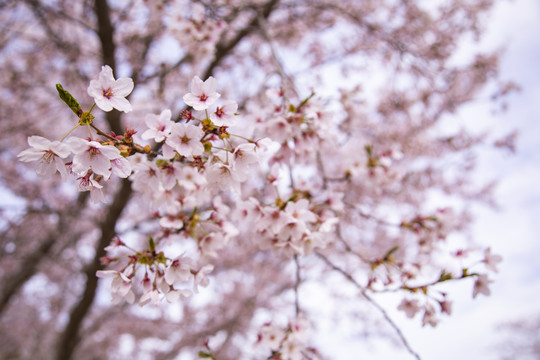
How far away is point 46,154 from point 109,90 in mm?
335

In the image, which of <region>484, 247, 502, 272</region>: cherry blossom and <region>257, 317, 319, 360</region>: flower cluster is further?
<region>484, 247, 502, 272</region>: cherry blossom

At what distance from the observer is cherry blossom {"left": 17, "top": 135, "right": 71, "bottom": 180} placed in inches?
44.2

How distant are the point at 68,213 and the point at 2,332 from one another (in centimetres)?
754

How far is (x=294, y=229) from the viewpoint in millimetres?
1630

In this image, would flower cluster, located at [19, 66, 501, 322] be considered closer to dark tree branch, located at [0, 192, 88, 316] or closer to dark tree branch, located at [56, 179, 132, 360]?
dark tree branch, located at [56, 179, 132, 360]

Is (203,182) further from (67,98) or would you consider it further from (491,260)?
(491,260)

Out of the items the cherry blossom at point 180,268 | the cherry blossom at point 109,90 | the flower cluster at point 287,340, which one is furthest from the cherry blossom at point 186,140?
the flower cluster at point 287,340

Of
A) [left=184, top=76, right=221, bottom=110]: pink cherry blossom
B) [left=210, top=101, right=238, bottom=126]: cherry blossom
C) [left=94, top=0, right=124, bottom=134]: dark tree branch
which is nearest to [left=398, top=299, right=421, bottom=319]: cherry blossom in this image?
[left=210, top=101, right=238, bottom=126]: cherry blossom

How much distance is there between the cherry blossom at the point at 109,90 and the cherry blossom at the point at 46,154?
0.21 metres

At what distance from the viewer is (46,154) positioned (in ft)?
3.91

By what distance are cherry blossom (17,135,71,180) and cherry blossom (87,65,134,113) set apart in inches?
8.4

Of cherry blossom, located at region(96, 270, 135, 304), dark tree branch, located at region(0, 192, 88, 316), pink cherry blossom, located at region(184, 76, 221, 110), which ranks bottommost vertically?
cherry blossom, located at region(96, 270, 135, 304)

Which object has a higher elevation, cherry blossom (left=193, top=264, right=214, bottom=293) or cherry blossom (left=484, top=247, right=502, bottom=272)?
cherry blossom (left=484, top=247, right=502, bottom=272)

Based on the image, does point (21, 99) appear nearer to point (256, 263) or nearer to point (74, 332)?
point (74, 332)
